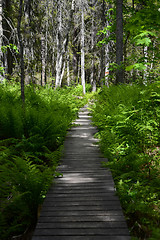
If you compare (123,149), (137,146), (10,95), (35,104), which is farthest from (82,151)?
(10,95)

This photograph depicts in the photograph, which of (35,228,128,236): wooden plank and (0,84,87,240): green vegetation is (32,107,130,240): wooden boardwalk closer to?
(35,228,128,236): wooden plank

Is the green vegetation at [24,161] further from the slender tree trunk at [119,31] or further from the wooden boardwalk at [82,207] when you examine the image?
the slender tree trunk at [119,31]

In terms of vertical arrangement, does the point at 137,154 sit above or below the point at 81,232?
above

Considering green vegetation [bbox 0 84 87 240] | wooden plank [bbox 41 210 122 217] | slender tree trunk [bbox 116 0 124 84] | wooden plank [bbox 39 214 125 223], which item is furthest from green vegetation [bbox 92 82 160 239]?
slender tree trunk [bbox 116 0 124 84]

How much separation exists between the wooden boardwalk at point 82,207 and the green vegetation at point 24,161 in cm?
24

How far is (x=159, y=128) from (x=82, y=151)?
2.28 m

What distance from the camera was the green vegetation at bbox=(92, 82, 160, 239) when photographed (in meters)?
2.87

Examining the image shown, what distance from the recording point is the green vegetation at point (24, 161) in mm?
2797

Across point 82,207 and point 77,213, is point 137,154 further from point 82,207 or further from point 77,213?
point 77,213

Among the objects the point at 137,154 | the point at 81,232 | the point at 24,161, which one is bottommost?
the point at 81,232

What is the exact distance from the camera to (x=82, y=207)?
9.59 ft

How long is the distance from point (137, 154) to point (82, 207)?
228cm

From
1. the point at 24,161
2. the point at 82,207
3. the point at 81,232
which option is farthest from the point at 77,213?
the point at 24,161

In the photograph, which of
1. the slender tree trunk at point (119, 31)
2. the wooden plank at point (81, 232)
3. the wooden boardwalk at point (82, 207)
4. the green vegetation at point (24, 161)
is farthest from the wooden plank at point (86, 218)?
the slender tree trunk at point (119, 31)
